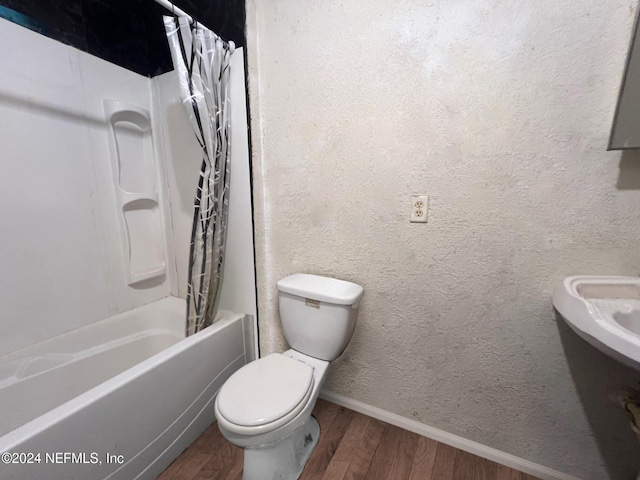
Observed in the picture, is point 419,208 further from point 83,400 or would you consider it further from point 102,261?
point 102,261

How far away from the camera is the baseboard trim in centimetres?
103

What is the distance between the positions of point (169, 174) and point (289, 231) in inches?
Result: 35.4

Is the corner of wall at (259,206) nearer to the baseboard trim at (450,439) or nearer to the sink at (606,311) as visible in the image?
the baseboard trim at (450,439)

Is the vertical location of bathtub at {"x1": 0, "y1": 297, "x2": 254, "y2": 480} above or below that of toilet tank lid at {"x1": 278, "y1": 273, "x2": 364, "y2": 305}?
below

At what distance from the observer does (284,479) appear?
1000mm

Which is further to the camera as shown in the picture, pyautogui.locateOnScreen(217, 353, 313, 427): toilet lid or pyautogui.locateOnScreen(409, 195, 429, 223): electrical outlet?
pyautogui.locateOnScreen(409, 195, 429, 223): electrical outlet

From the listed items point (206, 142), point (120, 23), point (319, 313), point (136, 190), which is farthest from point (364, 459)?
point (120, 23)

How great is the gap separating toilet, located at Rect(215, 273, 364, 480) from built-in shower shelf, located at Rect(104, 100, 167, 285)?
984mm


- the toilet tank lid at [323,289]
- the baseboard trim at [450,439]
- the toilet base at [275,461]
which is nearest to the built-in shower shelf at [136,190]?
the toilet tank lid at [323,289]

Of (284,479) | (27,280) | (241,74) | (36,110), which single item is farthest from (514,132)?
(27,280)

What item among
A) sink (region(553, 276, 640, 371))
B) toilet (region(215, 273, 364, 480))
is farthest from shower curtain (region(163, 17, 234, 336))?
sink (region(553, 276, 640, 371))

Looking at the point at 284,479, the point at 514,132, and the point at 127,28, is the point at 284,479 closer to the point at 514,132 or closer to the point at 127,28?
the point at 514,132

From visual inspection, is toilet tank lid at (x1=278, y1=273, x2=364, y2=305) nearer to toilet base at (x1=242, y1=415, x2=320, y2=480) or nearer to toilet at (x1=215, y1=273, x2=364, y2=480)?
toilet at (x1=215, y1=273, x2=364, y2=480)

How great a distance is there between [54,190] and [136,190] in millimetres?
369
